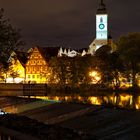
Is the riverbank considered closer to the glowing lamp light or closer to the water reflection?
the water reflection

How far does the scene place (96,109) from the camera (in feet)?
73.2

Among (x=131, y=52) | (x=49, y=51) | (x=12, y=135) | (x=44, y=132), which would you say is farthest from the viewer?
(x=49, y=51)

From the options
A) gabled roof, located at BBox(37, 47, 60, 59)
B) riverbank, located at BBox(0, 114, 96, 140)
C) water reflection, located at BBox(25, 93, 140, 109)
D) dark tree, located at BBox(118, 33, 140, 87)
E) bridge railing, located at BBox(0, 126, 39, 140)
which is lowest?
water reflection, located at BBox(25, 93, 140, 109)

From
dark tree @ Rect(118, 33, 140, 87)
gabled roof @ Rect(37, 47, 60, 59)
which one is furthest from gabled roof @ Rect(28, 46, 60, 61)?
dark tree @ Rect(118, 33, 140, 87)

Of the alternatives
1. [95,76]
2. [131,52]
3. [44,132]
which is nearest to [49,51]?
[95,76]

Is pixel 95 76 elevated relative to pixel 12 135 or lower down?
elevated

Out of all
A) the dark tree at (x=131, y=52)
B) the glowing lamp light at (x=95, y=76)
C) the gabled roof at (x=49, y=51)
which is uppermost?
the gabled roof at (x=49, y=51)

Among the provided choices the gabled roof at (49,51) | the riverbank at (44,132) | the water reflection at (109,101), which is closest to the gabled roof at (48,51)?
the gabled roof at (49,51)

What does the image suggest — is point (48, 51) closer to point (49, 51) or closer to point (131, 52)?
point (49, 51)

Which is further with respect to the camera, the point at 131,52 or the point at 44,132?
the point at 131,52

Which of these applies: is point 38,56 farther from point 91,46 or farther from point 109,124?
point 109,124

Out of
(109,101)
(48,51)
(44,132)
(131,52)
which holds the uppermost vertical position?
(48,51)

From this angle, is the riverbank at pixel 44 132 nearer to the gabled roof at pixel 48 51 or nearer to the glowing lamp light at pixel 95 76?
the glowing lamp light at pixel 95 76

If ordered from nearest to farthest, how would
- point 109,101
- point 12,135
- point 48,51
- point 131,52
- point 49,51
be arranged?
point 12,135 < point 109,101 < point 131,52 < point 48,51 < point 49,51
